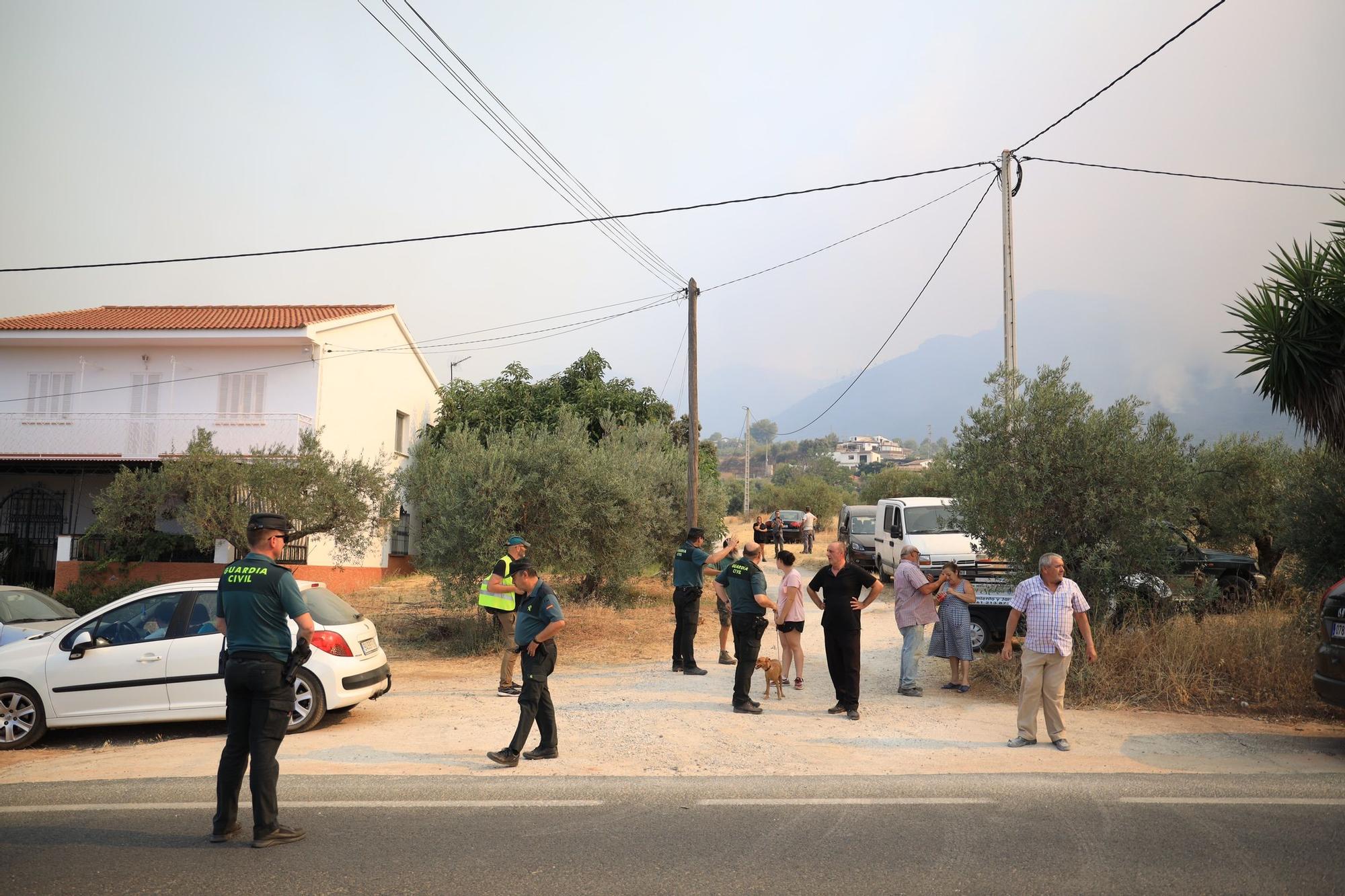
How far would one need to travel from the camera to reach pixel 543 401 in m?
28.4

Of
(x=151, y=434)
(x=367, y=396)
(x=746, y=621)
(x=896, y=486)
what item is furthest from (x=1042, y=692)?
(x=896, y=486)

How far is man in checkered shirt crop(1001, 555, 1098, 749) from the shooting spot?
7629 millimetres

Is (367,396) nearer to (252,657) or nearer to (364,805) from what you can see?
(364,805)

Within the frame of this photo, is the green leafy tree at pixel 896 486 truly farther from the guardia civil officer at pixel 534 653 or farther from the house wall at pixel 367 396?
the guardia civil officer at pixel 534 653

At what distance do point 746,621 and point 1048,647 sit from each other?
284 cm

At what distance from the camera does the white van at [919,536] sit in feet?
57.6

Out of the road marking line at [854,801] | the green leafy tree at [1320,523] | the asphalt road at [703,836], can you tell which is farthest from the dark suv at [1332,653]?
the green leafy tree at [1320,523]

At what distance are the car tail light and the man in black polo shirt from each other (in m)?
4.60

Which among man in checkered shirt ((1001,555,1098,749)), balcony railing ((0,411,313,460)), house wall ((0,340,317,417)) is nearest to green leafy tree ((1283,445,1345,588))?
man in checkered shirt ((1001,555,1098,749))

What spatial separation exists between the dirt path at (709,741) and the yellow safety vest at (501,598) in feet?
3.39

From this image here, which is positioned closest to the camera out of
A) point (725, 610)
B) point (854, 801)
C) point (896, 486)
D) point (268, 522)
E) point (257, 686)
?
point (257, 686)

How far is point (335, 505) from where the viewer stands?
55.3ft

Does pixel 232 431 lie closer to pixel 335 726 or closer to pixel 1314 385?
pixel 335 726

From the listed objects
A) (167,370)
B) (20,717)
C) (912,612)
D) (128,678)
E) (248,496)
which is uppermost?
(167,370)
